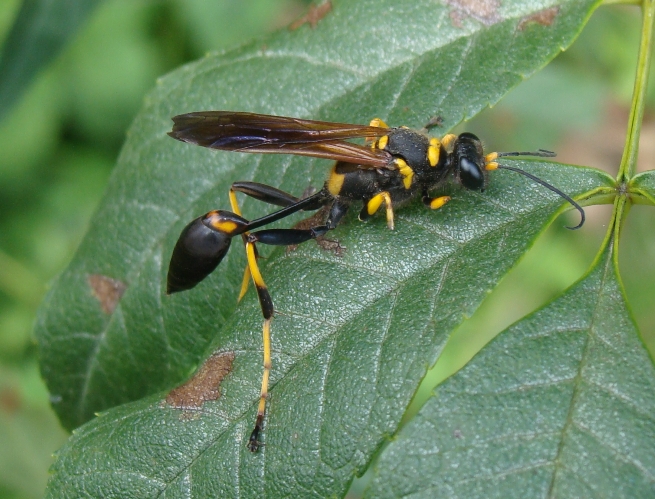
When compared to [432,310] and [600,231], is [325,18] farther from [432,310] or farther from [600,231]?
[600,231]

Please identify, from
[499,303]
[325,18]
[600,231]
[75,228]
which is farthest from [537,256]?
[75,228]

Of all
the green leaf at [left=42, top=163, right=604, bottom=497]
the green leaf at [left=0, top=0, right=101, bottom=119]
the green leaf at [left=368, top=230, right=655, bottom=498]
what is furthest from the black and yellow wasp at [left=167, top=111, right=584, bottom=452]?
the green leaf at [left=0, top=0, right=101, bottom=119]

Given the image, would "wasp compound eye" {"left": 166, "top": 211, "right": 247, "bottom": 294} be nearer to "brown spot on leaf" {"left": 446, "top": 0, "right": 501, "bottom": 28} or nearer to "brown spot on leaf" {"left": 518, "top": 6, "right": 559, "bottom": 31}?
"brown spot on leaf" {"left": 446, "top": 0, "right": 501, "bottom": 28}

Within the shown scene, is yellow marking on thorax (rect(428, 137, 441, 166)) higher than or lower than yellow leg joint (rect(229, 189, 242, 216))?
lower

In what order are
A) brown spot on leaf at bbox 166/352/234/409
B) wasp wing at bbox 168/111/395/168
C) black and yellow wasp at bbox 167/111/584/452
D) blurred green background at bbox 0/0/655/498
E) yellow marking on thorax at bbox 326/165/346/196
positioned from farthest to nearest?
1. blurred green background at bbox 0/0/655/498
2. yellow marking on thorax at bbox 326/165/346/196
3. wasp wing at bbox 168/111/395/168
4. black and yellow wasp at bbox 167/111/584/452
5. brown spot on leaf at bbox 166/352/234/409

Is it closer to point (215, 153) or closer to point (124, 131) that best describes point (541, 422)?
point (215, 153)

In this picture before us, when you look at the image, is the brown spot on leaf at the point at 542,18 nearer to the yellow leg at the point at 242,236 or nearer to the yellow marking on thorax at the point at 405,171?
the yellow marking on thorax at the point at 405,171

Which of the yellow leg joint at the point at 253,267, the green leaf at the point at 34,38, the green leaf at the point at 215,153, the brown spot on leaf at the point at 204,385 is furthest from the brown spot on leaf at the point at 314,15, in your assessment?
the brown spot on leaf at the point at 204,385
